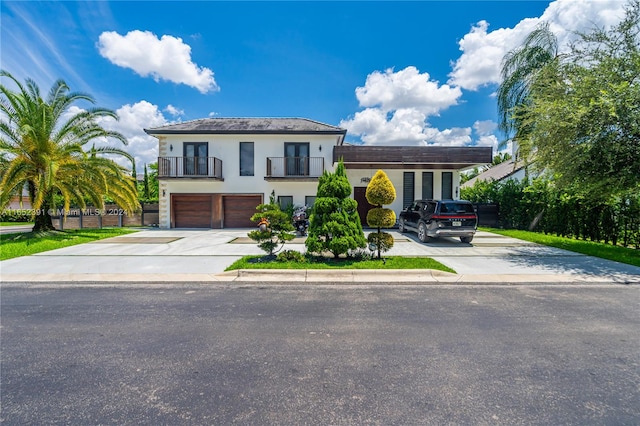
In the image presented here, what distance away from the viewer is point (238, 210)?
1772 centimetres

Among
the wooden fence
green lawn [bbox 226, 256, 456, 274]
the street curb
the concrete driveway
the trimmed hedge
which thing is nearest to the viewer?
the street curb

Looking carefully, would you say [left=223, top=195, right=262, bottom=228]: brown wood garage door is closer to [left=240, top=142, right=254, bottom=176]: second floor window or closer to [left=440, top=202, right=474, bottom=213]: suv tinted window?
[left=240, top=142, right=254, bottom=176]: second floor window

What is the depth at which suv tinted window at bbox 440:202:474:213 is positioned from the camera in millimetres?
11070

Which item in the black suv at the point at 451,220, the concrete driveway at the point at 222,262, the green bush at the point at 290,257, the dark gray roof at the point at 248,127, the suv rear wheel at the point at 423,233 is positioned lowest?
the concrete driveway at the point at 222,262

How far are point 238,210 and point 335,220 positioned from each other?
11248 mm

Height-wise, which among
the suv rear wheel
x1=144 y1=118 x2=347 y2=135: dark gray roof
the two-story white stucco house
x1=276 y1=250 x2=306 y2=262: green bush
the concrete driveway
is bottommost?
the concrete driveway

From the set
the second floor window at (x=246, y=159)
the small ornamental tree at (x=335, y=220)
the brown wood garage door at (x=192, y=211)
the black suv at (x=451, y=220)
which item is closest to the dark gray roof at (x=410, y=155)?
the black suv at (x=451, y=220)

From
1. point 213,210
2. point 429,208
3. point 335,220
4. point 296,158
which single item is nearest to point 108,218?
point 213,210

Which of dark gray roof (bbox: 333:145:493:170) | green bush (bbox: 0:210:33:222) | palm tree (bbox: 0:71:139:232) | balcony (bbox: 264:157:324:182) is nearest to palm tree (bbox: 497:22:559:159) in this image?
dark gray roof (bbox: 333:145:493:170)

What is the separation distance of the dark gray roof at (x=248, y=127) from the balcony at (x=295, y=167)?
1.51 meters

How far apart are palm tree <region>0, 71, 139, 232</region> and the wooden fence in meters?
4.29

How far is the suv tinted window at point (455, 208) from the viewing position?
1107 cm

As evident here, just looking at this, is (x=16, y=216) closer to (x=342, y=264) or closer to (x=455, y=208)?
(x=342, y=264)

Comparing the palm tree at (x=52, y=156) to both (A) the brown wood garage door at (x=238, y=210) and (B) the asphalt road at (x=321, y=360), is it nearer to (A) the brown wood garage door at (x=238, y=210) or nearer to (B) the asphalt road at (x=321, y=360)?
(A) the brown wood garage door at (x=238, y=210)
